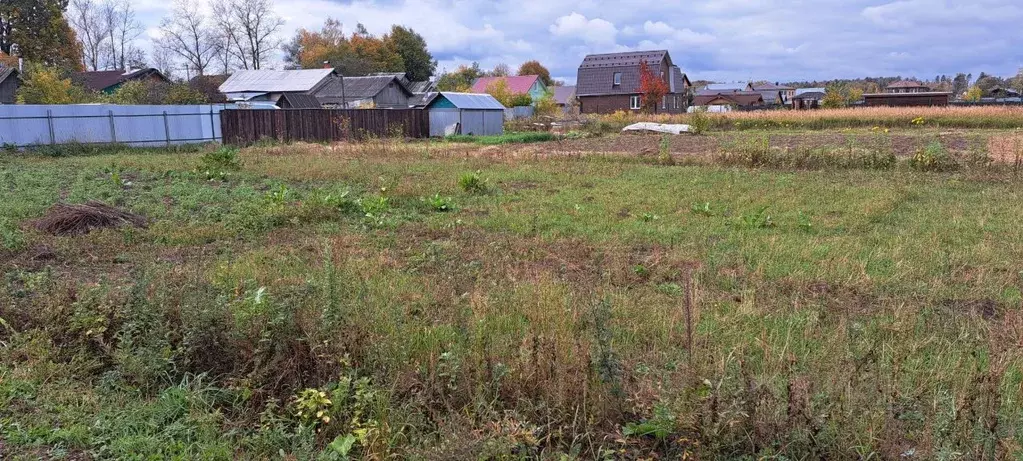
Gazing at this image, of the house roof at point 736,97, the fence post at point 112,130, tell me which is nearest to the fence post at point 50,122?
the fence post at point 112,130

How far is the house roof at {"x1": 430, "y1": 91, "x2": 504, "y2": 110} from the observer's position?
29438 millimetres

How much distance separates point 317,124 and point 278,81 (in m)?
22.2

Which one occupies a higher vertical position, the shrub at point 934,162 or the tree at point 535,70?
the tree at point 535,70

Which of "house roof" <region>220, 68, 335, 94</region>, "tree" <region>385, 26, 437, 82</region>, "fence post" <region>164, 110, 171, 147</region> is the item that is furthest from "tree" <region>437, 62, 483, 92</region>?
"fence post" <region>164, 110, 171, 147</region>

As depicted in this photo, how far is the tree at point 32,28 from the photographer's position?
4250 cm

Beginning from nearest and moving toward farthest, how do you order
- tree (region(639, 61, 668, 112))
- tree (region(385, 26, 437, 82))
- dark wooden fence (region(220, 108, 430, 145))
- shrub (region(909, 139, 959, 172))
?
1. shrub (region(909, 139, 959, 172))
2. dark wooden fence (region(220, 108, 430, 145))
3. tree (region(639, 61, 668, 112))
4. tree (region(385, 26, 437, 82))

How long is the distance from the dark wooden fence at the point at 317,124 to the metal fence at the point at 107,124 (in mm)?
779

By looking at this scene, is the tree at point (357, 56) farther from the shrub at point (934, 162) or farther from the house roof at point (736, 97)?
the shrub at point (934, 162)

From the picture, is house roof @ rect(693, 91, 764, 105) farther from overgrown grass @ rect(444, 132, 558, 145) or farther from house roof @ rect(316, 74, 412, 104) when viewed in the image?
overgrown grass @ rect(444, 132, 558, 145)

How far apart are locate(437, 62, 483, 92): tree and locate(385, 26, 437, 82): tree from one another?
2.70 meters

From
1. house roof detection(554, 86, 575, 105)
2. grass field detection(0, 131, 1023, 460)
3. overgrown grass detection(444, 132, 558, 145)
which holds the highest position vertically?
house roof detection(554, 86, 575, 105)

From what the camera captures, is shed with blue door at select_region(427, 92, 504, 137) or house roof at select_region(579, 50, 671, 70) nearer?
shed with blue door at select_region(427, 92, 504, 137)

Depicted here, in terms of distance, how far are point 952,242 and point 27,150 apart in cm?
2257

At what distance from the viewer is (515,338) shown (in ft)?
13.2
